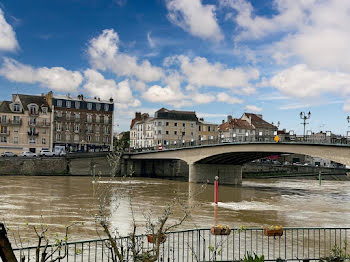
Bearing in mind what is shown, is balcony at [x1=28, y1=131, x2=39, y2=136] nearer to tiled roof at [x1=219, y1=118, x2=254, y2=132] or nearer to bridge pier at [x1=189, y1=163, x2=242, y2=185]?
bridge pier at [x1=189, y1=163, x2=242, y2=185]

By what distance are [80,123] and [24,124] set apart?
9811 mm

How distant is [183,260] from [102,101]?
69.8 metres

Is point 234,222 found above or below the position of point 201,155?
below

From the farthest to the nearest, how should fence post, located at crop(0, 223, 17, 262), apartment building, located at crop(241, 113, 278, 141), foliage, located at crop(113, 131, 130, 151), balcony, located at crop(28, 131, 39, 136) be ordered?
apartment building, located at crop(241, 113, 278, 141), balcony, located at crop(28, 131, 39, 136), foliage, located at crop(113, 131, 130, 151), fence post, located at crop(0, 223, 17, 262)

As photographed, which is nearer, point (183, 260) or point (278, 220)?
point (183, 260)

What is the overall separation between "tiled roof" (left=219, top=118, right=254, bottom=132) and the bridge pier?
40.7 metres

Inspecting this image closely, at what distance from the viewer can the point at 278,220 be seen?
73.3 ft

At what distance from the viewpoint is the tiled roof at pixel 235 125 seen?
9593 cm

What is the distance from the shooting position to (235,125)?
316 ft

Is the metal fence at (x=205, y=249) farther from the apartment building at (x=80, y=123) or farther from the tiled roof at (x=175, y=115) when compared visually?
the tiled roof at (x=175, y=115)

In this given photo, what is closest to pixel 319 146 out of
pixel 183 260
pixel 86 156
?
pixel 183 260

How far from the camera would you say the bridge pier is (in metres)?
51.8

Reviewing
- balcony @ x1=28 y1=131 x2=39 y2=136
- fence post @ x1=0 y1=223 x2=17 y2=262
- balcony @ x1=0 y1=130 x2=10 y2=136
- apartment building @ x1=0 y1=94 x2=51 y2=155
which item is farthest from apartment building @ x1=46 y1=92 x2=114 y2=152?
fence post @ x1=0 y1=223 x2=17 y2=262

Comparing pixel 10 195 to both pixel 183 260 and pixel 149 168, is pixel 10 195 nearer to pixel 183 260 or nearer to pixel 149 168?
pixel 183 260
